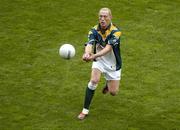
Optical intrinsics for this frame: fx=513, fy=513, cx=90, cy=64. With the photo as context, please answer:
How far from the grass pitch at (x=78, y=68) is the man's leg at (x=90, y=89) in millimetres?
241

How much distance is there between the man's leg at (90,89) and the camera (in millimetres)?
12953

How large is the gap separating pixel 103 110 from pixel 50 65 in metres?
3.32

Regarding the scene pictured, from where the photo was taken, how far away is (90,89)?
13148mm

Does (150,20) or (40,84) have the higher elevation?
(150,20)

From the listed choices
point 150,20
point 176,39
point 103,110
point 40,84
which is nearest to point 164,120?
point 103,110

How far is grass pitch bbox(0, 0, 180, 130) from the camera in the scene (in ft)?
44.2

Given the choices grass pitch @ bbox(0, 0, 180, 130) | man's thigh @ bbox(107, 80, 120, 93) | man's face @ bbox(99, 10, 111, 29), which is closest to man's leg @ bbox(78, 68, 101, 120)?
grass pitch @ bbox(0, 0, 180, 130)

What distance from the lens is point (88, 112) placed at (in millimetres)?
13641

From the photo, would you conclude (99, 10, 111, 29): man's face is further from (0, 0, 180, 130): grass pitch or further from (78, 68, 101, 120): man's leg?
(0, 0, 180, 130): grass pitch

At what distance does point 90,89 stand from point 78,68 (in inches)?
133

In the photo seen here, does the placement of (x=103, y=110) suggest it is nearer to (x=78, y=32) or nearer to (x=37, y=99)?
(x=37, y=99)

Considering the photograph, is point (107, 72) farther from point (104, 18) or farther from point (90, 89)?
point (104, 18)

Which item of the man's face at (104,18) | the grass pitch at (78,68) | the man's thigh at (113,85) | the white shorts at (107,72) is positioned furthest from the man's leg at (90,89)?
the man's face at (104,18)

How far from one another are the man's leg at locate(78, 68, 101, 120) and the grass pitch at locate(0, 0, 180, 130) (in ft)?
0.79
